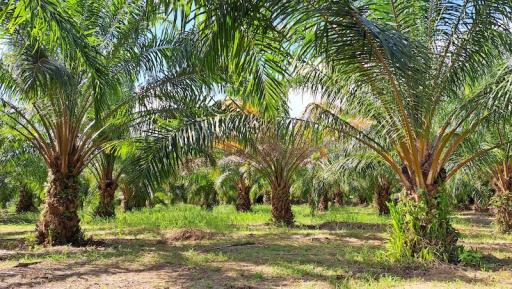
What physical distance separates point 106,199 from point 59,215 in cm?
725

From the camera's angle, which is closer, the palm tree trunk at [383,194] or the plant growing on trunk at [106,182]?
the plant growing on trunk at [106,182]

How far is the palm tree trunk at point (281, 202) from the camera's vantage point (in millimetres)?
14305

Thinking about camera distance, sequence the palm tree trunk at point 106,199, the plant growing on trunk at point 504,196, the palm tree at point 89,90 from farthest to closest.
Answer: the palm tree trunk at point 106,199 < the plant growing on trunk at point 504,196 < the palm tree at point 89,90

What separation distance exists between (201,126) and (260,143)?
5.32 metres

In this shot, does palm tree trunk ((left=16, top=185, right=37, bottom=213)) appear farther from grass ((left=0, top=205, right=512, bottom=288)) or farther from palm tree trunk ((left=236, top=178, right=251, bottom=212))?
grass ((left=0, top=205, right=512, bottom=288))

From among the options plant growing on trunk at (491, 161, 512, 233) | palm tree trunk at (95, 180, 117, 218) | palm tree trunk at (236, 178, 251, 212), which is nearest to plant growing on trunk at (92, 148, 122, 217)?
palm tree trunk at (95, 180, 117, 218)

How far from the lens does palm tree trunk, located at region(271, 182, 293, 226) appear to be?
14.3 meters

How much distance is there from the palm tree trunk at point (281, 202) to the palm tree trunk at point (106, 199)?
6.11 meters

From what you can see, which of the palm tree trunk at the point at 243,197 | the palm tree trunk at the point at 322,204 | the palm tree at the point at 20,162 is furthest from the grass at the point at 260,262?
the palm tree trunk at the point at 322,204

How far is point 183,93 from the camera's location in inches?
371

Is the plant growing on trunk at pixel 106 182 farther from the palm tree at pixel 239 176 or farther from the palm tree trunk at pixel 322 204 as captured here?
the palm tree trunk at pixel 322 204

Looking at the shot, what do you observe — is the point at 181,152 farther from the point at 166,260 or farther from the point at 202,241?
the point at 202,241

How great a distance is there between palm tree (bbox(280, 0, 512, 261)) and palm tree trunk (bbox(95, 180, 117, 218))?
1042 cm

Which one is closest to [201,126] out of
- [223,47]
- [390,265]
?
[223,47]
